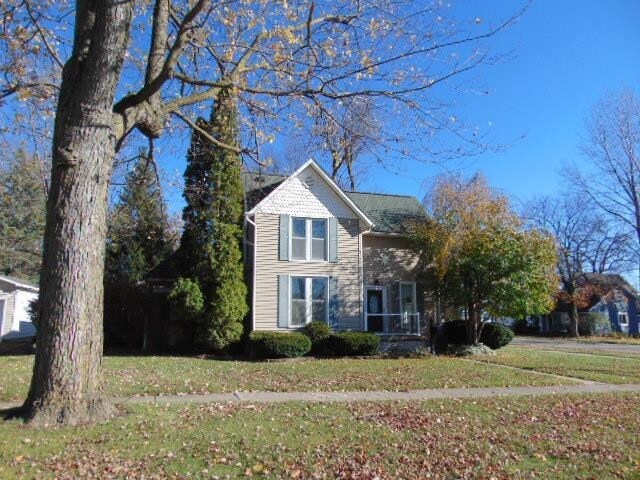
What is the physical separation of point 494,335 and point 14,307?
26569 mm

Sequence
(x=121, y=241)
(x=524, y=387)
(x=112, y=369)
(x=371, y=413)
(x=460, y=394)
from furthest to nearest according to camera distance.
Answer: (x=121, y=241) → (x=112, y=369) → (x=524, y=387) → (x=460, y=394) → (x=371, y=413)

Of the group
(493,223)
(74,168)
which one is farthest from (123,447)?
(493,223)

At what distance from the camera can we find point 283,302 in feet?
68.4

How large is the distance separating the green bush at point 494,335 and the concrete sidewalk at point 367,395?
30.4 feet

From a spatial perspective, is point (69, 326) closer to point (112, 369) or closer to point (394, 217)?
point (112, 369)

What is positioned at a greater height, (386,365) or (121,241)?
(121,241)

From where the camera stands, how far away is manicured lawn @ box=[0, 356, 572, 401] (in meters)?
11.4

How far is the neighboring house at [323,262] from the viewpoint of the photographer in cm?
2105

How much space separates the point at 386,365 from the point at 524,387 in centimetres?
503

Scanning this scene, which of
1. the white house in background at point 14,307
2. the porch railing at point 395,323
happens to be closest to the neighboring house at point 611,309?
the porch railing at point 395,323

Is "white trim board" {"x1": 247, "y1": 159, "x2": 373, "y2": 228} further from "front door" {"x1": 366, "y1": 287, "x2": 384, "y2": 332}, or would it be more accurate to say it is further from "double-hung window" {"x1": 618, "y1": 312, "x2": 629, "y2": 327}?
"double-hung window" {"x1": 618, "y1": 312, "x2": 629, "y2": 327}

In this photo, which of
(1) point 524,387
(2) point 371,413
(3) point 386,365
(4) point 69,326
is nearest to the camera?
(4) point 69,326

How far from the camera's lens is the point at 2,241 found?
3572 cm

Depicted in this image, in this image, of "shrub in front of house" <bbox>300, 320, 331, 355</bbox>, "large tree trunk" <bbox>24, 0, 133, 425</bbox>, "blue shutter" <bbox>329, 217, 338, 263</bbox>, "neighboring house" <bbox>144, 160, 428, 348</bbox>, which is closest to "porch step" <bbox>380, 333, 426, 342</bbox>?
"neighboring house" <bbox>144, 160, 428, 348</bbox>
